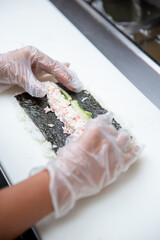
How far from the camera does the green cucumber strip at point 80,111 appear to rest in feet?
5.21

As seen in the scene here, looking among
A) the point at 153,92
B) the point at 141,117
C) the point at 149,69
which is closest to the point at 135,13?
the point at 149,69

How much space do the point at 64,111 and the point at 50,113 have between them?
9cm

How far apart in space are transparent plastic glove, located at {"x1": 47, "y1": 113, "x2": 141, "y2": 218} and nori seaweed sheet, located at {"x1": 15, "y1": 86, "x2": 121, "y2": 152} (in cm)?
21

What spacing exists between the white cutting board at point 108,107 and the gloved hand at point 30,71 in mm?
125

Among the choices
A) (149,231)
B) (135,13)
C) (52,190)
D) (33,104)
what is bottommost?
(149,231)

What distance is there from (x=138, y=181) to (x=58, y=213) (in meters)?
0.45

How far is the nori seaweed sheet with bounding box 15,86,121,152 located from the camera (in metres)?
1.52

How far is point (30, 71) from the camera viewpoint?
1.67m

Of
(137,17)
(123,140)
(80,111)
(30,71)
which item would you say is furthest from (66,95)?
(137,17)

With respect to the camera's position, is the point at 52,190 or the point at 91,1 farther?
the point at 91,1

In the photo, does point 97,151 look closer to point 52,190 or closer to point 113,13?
point 52,190

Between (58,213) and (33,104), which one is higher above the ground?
(33,104)

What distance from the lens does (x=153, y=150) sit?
154cm

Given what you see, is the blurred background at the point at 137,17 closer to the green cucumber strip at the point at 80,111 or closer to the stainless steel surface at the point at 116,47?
the stainless steel surface at the point at 116,47
